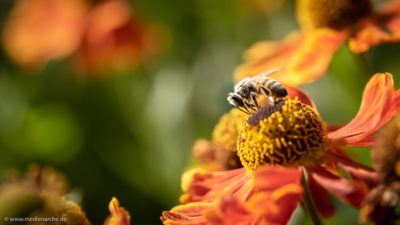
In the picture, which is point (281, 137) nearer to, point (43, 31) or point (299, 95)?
point (299, 95)

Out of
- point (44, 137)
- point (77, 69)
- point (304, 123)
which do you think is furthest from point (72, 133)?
point (304, 123)

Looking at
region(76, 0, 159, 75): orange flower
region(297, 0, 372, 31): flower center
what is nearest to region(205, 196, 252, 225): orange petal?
region(297, 0, 372, 31): flower center

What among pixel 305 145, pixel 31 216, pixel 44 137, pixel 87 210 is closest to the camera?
pixel 31 216

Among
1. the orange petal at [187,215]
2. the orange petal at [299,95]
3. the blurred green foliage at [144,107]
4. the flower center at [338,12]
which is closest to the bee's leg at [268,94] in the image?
the orange petal at [299,95]

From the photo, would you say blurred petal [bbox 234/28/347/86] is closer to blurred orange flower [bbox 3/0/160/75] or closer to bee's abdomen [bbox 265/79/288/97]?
bee's abdomen [bbox 265/79/288/97]

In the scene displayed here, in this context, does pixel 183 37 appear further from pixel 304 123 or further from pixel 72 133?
pixel 304 123
